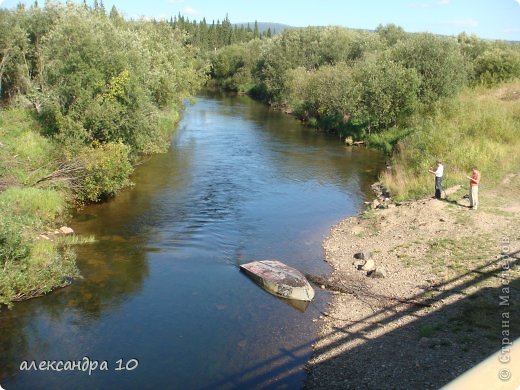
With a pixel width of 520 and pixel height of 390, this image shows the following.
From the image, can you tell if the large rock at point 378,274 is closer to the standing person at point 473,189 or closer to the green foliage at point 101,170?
the standing person at point 473,189

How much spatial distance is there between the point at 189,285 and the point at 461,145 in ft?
66.1

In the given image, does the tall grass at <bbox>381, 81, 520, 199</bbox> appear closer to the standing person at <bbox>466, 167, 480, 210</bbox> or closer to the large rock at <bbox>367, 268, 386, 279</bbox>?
the standing person at <bbox>466, 167, 480, 210</bbox>

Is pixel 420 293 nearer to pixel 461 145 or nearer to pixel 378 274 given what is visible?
pixel 378 274

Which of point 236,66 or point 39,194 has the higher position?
point 236,66

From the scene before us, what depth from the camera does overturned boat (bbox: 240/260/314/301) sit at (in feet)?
52.9

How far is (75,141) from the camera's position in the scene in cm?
2478

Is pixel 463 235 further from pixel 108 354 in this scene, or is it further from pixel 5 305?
pixel 5 305

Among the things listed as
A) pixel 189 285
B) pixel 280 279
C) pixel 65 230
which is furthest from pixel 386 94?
pixel 189 285

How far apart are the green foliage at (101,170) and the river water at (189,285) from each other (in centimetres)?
85

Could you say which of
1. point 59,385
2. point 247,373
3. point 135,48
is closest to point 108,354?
point 59,385

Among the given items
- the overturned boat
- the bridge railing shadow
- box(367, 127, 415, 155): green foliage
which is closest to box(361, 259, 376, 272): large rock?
the overturned boat

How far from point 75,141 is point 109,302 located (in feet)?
39.6

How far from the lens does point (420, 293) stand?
15609 mm

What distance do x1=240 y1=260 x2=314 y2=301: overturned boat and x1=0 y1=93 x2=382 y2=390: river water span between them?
12.8 inches
